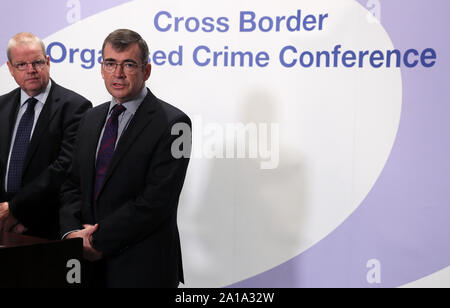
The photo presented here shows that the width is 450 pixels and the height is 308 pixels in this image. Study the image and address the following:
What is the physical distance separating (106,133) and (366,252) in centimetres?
182

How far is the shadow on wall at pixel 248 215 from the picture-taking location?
10.8ft

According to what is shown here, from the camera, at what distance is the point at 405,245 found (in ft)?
10.8

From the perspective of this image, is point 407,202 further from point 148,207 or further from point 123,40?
point 123,40

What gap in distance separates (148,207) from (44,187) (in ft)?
2.58

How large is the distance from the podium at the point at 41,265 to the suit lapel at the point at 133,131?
0.92 metres

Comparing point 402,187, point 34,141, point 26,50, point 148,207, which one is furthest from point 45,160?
point 402,187

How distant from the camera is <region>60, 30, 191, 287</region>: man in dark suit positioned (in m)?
2.53

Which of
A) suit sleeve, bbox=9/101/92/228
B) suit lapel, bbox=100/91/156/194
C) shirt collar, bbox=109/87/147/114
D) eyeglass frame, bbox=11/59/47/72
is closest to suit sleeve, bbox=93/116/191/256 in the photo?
suit lapel, bbox=100/91/156/194

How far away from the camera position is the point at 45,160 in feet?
9.73

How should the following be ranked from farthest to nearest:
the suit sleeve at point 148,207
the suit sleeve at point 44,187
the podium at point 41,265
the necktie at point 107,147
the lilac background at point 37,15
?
1. the lilac background at point 37,15
2. the suit sleeve at point 44,187
3. the necktie at point 107,147
4. the suit sleeve at point 148,207
5. the podium at point 41,265

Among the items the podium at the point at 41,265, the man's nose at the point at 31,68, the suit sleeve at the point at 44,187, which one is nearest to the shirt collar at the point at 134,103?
the suit sleeve at the point at 44,187

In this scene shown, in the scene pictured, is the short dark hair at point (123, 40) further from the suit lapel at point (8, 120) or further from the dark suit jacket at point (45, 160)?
the suit lapel at point (8, 120)

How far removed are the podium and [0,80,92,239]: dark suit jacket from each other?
134 cm

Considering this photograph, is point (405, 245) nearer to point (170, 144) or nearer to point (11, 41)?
point (170, 144)
